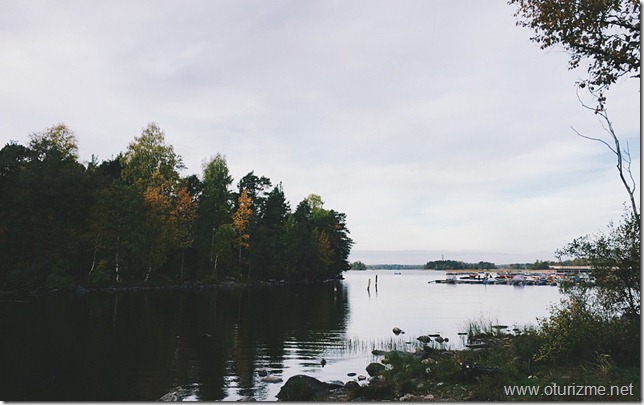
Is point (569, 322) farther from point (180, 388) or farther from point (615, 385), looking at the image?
point (180, 388)

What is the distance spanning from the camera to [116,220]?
196 feet

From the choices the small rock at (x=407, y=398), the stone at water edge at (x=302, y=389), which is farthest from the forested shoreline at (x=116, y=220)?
the small rock at (x=407, y=398)

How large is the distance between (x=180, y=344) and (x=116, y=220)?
39.4m

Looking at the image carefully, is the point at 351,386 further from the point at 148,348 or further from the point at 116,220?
the point at 116,220

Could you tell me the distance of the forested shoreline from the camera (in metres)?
53.4

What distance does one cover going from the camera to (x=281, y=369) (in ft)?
67.9

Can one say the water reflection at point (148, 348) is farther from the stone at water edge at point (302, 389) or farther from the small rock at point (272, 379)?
the stone at water edge at point (302, 389)

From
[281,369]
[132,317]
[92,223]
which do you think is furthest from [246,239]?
[281,369]

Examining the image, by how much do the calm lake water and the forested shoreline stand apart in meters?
12.4

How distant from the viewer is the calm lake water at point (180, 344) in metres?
17.0

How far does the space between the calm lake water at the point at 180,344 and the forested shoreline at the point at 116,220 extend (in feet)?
40.7

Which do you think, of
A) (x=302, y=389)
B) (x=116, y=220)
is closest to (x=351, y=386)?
(x=302, y=389)

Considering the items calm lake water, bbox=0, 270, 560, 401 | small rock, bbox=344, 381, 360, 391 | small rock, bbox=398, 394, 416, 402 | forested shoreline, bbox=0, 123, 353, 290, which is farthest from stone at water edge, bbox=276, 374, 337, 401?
forested shoreline, bbox=0, 123, 353, 290

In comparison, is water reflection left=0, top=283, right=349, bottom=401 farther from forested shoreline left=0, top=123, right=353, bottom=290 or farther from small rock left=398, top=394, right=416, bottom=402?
forested shoreline left=0, top=123, right=353, bottom=290
